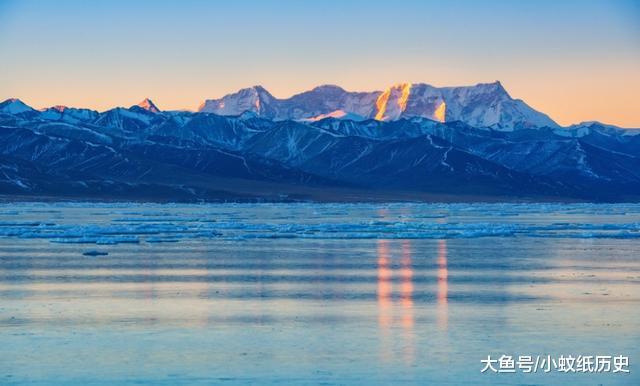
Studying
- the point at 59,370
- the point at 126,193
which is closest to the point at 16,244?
the point at 59,370

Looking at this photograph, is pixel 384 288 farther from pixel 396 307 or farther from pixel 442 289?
pixel 396 307

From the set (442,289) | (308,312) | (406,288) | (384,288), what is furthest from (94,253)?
(308,312)

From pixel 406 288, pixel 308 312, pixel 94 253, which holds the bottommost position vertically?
pixel 308 312

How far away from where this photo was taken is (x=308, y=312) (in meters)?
29.1

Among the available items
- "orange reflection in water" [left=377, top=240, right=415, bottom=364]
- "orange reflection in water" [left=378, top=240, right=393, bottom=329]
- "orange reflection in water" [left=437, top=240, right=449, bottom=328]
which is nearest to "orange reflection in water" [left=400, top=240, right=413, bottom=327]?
"orange reflection in water" [left=377, top=240, right=415, bottom=364]

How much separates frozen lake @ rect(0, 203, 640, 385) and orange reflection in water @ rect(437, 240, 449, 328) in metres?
0.05

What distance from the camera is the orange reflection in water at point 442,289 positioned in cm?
2786

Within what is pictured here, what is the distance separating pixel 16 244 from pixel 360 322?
3238 centimetres

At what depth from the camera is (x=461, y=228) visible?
73688 mm

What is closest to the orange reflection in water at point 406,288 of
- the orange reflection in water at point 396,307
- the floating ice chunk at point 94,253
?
the orange reflection in water at point 396,307

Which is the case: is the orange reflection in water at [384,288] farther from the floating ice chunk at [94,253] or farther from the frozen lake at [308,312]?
the floating ice chunk at [94,253]

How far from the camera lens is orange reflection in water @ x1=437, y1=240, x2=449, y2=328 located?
91.4 feet

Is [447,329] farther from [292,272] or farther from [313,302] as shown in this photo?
[292,272]

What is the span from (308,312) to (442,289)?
6.93 m
